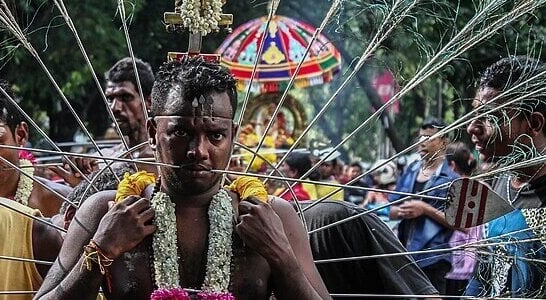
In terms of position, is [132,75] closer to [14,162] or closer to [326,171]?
[14,162]

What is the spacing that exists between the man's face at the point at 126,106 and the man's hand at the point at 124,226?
297 centimetres

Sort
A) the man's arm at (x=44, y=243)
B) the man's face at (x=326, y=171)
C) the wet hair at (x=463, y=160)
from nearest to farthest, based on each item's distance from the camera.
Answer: the man's arm at (x=44, y=243), the wet hair at (x=463, y=160), the man's face at (x=326, y=171)

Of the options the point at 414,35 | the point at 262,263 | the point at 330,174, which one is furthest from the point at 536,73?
the point at 330,174

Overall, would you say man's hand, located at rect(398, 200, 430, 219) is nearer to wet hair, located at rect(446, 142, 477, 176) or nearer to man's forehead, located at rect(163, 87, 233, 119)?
wet hair, located at rect(446, 142, 477, 176)

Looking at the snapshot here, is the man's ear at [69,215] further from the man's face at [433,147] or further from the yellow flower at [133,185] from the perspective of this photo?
the man's face at [433,147]

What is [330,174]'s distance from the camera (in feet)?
45.9

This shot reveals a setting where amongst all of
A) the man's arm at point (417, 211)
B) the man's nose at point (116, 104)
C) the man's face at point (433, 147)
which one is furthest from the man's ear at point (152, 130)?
the man's arm at point (417, 211)

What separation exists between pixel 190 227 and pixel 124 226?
289 millimetres

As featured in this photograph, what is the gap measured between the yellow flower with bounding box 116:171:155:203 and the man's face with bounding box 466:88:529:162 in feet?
5.01

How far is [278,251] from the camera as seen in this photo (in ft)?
13.2

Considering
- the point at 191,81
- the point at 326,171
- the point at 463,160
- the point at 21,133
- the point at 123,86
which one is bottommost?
the point at 191,81

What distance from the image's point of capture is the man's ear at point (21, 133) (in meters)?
5.90

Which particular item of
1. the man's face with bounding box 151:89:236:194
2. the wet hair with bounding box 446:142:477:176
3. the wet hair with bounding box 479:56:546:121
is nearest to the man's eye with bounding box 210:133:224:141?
the man's face with bounding box 151:89:236:194

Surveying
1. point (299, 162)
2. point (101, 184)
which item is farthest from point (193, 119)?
point (299, 162)
